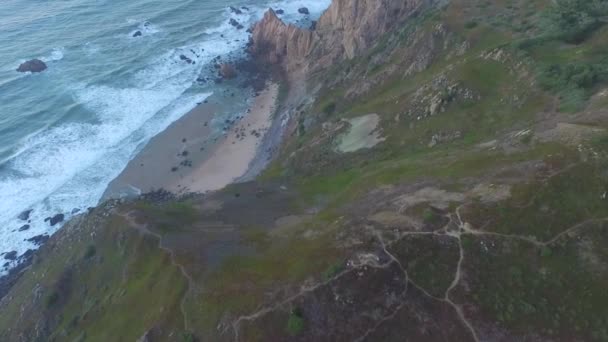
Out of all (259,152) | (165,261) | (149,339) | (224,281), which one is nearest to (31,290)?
(165,261)

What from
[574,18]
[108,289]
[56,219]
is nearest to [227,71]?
[56,219]

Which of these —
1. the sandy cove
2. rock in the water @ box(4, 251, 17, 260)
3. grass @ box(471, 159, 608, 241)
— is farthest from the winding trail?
rock in the water @ box(4, 251, 17, 260)

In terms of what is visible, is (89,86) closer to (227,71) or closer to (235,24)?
(227,71)

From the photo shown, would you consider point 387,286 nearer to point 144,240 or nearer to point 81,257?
point 144,240

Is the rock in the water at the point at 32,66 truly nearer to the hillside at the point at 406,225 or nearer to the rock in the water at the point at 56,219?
the rock in the water at the point at 56,219

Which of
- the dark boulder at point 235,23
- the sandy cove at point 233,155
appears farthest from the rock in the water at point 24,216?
the dark boulder at point 235,23

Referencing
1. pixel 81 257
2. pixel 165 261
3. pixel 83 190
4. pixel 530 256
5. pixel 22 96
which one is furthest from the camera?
pixel 22 96

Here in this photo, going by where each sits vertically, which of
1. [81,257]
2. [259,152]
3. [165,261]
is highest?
[165,261]
